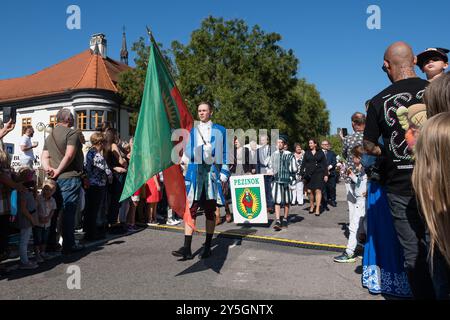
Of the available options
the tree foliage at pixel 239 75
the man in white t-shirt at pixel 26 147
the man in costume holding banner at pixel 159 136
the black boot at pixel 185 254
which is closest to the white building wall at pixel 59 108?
the tree foliage at pixel 239 75

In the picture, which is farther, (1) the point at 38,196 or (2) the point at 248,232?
(2) the point at 248,232

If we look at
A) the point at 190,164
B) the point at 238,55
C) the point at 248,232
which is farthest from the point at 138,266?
the point at 238,55

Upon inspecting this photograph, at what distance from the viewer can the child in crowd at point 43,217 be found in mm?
4453

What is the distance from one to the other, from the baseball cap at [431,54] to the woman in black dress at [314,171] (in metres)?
6.08

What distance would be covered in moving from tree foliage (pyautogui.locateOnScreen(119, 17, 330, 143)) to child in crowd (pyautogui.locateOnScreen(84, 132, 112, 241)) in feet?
64.5

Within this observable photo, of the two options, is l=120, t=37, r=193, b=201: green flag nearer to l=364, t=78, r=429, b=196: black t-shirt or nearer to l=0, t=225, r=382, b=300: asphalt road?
l=0, t=225, r=382, b=300: asphalt road

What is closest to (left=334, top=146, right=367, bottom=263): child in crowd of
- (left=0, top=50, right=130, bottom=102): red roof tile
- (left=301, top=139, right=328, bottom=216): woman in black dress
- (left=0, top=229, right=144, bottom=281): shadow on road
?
(left=0, top=229, right=144, bottom=281): shadow on road

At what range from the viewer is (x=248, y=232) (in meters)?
6.47

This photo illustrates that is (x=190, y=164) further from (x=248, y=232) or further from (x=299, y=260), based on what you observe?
(x=248, y=232)

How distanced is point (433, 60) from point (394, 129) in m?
0.99

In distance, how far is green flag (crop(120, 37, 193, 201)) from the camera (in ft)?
11.4

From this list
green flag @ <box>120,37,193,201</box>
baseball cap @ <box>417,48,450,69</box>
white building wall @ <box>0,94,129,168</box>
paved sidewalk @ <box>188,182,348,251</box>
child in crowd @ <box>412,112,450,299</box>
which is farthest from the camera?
white building wall @ <box>0,94,129,168</box>

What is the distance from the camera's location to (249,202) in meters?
7.32
